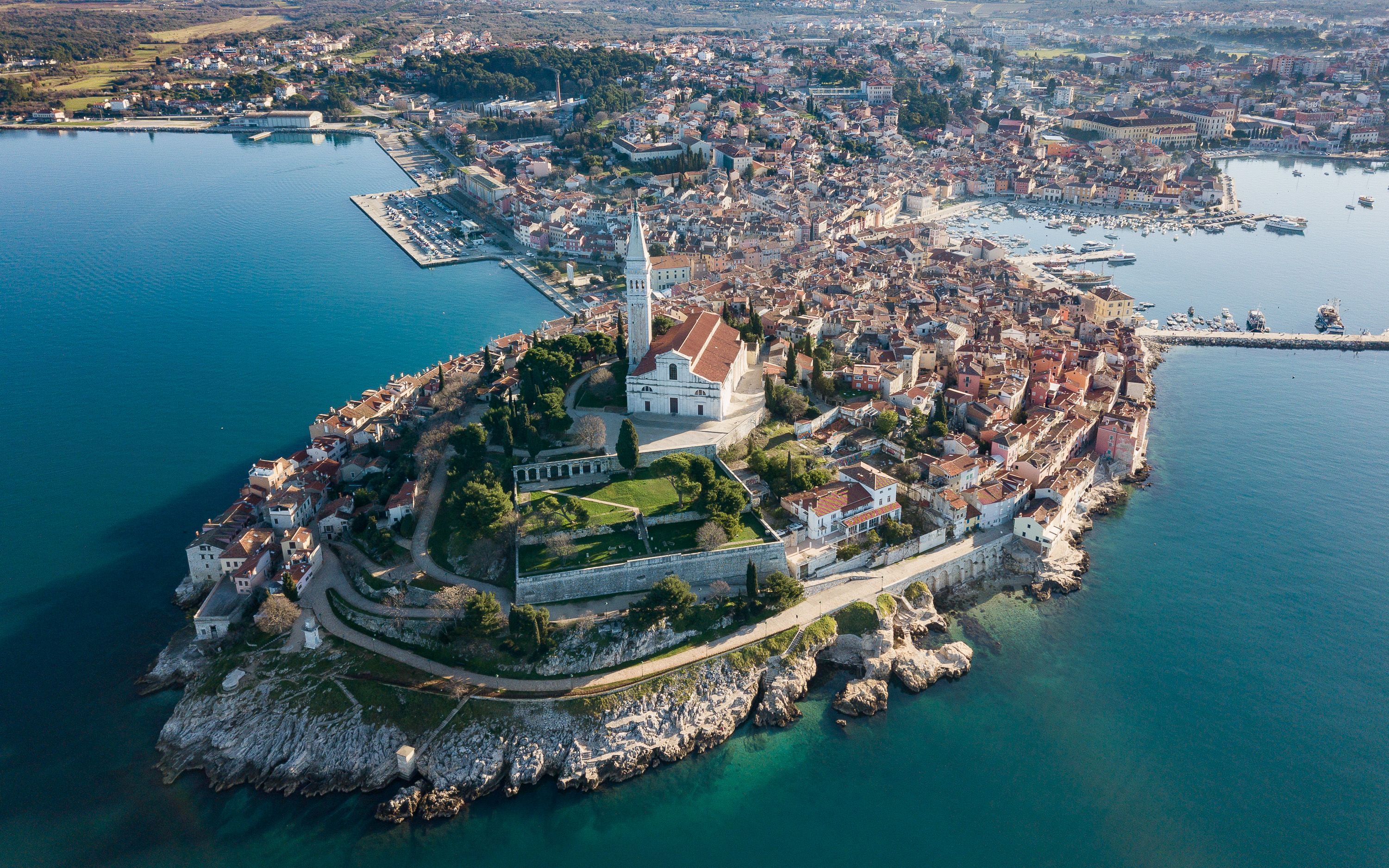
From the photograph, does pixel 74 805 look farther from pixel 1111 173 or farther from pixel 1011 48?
pixel 1011 48

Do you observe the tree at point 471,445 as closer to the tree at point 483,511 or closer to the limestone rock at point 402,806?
the tree at point 483,511

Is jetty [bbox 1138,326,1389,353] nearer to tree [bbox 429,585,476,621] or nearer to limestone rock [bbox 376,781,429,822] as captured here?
tree [bbox 429,585,476,621]

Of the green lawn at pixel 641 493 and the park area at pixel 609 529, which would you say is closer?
the park area at pixel 609 529

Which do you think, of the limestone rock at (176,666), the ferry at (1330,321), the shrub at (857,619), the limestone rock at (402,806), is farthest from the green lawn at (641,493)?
the ferry at (1330,321)

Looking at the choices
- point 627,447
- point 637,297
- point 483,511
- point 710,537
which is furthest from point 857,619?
point 637,297

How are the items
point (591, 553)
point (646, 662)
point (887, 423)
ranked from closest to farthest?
point (646, 662)
point (591, 553)
point (887, 423)

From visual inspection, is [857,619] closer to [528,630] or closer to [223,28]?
[528,630]

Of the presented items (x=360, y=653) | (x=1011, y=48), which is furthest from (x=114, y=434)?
(x=1011, y=48)
